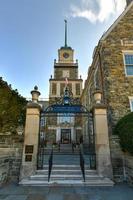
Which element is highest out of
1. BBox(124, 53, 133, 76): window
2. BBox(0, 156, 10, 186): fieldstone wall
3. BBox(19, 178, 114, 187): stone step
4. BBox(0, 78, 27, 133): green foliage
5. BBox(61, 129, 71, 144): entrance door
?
BBox(124, 53, 133, 76): window

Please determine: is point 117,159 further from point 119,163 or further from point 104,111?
point 104,111

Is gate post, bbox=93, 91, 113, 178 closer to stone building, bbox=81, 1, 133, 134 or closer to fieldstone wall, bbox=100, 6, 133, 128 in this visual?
stone building, bbox=81, 1, 133, 134

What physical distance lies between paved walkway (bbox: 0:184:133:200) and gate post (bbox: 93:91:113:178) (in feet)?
2.98

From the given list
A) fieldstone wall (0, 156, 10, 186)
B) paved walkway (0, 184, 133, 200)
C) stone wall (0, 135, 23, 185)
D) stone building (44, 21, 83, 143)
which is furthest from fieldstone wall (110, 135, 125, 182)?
stone building (44, 21, 83, 143)

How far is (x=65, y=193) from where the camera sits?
522 centimetres

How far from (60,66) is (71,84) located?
570cm

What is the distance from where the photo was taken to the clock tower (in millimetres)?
28913

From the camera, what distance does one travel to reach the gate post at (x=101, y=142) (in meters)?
6.77

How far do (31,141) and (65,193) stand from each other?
8.93 ft

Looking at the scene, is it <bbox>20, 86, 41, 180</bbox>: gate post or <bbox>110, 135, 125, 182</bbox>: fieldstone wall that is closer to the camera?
<bbox>20, 86, 41, 180</bbox>: gate post

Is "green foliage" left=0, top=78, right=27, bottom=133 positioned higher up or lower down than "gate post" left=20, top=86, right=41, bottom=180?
higher up

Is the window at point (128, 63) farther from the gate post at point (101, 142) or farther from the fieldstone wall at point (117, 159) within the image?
the fieldstone wall at point (117, 159)

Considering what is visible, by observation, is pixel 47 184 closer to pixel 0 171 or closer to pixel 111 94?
pixel 0 171

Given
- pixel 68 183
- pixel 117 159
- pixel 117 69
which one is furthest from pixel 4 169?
pixel 117 69
